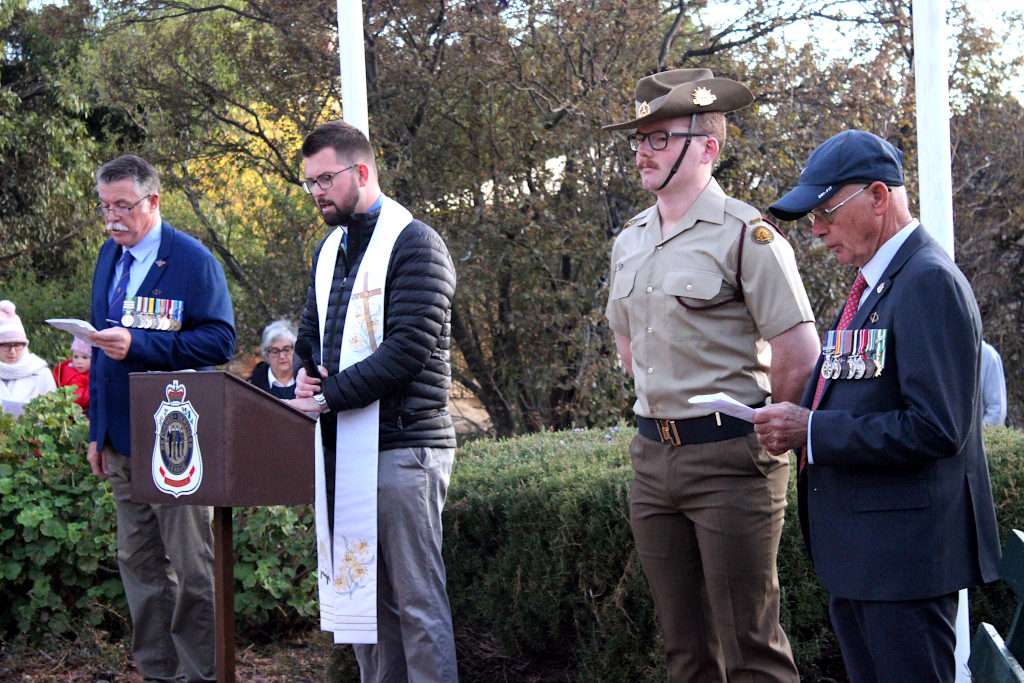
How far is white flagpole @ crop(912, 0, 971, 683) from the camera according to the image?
15.7 ft

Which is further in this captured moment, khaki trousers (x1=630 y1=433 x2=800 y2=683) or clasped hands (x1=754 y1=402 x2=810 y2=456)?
khaki trousers (x1=630 y1=433 x2=800 y2=683)

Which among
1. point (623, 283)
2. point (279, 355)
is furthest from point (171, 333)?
point (279, 355)

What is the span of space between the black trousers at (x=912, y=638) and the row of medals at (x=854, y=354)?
1.81 feet

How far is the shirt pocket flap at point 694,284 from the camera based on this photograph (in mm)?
3746

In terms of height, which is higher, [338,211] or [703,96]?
[703,96]

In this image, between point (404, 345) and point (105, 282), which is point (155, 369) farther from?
point (404, 345)

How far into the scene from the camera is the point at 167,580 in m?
5.44

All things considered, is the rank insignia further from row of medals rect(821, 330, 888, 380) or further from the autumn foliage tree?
the autumn foliage tree

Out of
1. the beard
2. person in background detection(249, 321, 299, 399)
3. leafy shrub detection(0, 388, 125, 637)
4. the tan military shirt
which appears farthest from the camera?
person in background detection(249, 321, 299, 399)

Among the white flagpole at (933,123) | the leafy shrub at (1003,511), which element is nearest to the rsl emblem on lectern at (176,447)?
the white flagpole at (933,123)

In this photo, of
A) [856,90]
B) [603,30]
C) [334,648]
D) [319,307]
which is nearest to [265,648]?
[334,648]

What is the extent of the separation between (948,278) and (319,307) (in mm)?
2460

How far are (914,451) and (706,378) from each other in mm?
913

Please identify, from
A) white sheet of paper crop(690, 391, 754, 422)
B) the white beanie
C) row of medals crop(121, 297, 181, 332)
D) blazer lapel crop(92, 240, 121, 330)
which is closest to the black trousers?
white sheet of paper crop(690, 391, 754, 422)
